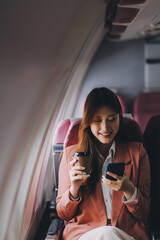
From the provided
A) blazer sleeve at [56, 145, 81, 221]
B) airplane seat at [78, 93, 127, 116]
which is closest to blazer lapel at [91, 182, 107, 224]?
blazer sleeve at [56, 145, 81, 221]

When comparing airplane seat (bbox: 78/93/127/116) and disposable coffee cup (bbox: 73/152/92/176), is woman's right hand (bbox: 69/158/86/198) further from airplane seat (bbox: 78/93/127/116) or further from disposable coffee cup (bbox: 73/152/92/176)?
airplane seat (bbox: 78/93/127/116)

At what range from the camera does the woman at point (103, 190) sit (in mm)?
1859

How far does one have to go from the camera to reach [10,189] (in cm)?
185

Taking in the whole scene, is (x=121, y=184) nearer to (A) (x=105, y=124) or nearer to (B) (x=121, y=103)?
(A) (x=105, y=124)

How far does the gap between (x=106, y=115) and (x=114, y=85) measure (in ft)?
11.7

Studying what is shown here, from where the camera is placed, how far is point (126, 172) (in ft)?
6.36

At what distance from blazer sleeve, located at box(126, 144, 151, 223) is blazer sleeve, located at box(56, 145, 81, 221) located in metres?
0.36

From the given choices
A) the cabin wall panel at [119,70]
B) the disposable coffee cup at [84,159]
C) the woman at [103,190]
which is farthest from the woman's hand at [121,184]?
the cabin wall panel at [119,70]

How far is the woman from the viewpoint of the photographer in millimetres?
1859

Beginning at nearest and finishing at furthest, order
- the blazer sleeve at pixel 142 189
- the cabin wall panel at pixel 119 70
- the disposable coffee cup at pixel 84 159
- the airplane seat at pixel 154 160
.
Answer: the disposable coffee cup at pixel 84 159 < the blazer sleeve at pixel 142 189 < the airplane seat at pixel 154 160 < the cabin wall panel at pixel 119 70

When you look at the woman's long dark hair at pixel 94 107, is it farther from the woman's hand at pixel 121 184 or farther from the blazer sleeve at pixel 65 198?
the woman's hand at pixel 121 184

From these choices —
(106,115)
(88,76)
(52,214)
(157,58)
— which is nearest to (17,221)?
(52,214)

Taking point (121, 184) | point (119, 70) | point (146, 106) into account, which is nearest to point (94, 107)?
point (121, 184)

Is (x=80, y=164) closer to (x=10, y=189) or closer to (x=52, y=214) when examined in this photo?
(x=10, y=189)
